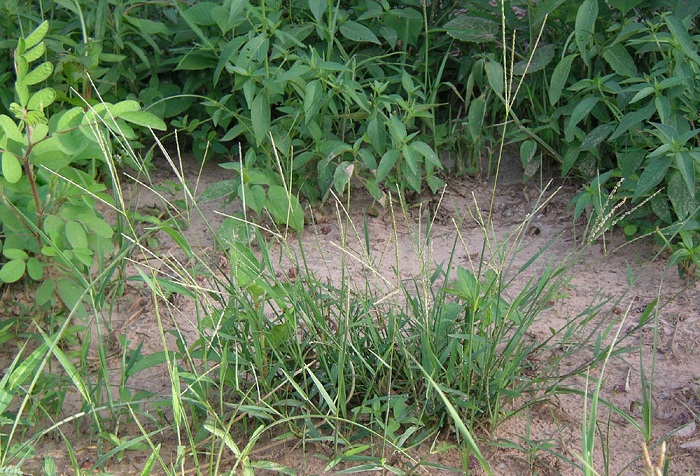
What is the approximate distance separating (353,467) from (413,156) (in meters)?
1.43

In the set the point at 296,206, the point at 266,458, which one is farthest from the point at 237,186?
the point at 266,458

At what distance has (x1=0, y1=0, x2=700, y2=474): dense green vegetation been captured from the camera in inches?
86.9

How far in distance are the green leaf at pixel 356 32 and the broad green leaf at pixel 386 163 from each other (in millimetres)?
550

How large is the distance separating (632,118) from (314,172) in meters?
1.21

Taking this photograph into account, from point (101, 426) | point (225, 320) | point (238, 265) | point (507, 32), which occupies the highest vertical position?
point (507, 32)

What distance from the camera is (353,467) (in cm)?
207

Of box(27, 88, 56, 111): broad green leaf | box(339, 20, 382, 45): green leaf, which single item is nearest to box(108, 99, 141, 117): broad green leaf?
box(27, 88, 56, 111): broad green leaf

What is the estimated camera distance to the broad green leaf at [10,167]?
94.3 inches

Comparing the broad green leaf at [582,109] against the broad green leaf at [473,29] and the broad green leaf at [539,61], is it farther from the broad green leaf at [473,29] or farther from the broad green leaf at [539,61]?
the broad green leaf at [473,29]

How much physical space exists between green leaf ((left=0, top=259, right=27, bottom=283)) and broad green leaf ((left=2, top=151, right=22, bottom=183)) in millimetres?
256

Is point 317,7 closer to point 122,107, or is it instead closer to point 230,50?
point 230,50

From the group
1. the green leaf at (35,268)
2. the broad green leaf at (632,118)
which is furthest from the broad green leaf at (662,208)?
the green leaf at (35,268)

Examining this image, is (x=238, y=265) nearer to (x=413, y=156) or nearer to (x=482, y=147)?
(x=413, y=156)

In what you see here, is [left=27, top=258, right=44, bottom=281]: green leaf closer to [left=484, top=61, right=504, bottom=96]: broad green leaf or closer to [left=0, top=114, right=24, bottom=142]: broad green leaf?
[left=0, top=114, right=24, bottom=142]: broad green leaf
